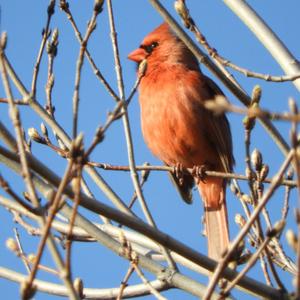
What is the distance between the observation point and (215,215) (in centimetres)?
482

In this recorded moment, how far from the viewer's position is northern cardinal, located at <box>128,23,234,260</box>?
473 centimetres

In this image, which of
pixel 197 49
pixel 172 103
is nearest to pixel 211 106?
pixel 197 49

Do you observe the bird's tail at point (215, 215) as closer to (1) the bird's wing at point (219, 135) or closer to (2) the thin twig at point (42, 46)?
(1) the bird's wing at point (219, 135)

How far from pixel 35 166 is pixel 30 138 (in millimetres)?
1756

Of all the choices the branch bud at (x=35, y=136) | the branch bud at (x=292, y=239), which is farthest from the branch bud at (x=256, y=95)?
the branch bud at (x=35, y=136)

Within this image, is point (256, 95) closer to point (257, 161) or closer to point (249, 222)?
point (257, 161)

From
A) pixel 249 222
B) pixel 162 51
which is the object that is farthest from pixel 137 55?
pixel 249 222

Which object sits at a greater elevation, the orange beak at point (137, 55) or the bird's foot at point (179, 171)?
the orange beak at point (137, 55)

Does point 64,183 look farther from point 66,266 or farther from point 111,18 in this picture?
point 111,18

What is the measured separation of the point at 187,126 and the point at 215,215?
0.69 metres

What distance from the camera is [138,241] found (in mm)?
3393

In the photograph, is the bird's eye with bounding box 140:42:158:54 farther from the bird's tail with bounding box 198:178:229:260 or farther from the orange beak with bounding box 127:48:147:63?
the bird's tail with bounding box 198:178:229:260

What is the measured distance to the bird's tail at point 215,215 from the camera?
4.30 meters

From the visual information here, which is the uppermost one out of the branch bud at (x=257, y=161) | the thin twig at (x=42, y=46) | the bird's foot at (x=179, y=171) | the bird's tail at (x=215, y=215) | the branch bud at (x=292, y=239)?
the thin twig at (x=42, y=46)
